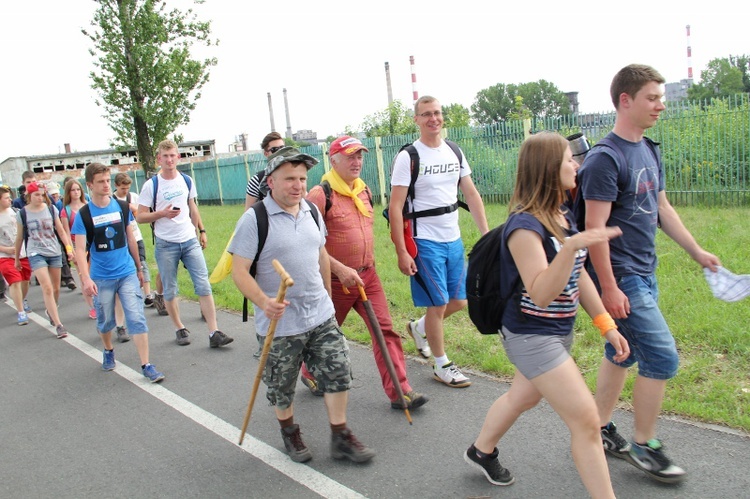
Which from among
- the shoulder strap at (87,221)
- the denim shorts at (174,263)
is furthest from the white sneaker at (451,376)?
the shoulder strap at (87,221)

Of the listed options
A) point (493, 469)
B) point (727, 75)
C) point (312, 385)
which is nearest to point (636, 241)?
point (493, 469)

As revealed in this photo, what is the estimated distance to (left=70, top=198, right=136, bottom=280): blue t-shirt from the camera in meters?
5.97

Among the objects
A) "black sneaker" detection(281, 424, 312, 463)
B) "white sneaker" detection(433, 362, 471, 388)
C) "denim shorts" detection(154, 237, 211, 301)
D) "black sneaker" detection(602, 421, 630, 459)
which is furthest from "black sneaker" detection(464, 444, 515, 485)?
"denim shorts" detection(154, 237, 211, 301)

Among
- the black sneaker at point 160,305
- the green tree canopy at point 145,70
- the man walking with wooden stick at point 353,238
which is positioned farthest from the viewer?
the green tree canopy at point 145,70

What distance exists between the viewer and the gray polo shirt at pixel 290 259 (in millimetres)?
3635

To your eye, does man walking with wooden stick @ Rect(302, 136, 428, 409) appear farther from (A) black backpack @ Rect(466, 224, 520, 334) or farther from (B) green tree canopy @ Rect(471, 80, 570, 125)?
(B) green tree canopy @ Rect(471, 80, 570, 125)

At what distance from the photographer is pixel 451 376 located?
4867 mm

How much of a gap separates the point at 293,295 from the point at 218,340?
Result: 120 inches

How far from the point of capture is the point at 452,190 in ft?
16.0

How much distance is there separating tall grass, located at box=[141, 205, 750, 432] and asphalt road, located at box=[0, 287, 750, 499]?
10.1 inches

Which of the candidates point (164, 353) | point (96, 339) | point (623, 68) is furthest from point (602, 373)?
point (96, 339)

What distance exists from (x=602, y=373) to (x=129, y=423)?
330 centimetres

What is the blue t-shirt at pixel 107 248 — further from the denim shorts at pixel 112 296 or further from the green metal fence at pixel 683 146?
the green metal fence at pixel 683 146

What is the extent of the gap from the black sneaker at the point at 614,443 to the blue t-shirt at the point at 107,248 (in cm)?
435
